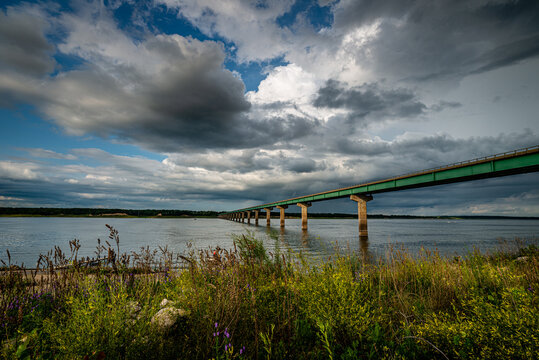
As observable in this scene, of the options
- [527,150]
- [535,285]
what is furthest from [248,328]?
[527,150]

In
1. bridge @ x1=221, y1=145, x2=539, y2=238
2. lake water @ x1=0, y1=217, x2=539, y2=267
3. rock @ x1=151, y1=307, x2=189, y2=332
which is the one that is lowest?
lake water @ x1=0, y1=217, x2=539, y2=267

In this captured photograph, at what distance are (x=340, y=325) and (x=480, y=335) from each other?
65.1 inches

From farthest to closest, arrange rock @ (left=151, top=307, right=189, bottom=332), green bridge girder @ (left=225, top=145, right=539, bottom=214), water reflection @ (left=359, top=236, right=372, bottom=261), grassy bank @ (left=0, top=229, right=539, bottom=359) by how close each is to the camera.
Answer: green bridge girder @ (left=225, top=145, right=539, bottom=214) → water reflection @ (left=359, top=236, right=372, bottom=261) → rock @ (left=151, top=307, right=189, bottom=332) → grassy bank @ (left=0, top=229, right=539, bottom=359)

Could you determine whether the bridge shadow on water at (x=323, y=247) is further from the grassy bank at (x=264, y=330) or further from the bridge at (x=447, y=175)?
the bridge at (x=447, y=175)

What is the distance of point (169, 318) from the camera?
13.7ft

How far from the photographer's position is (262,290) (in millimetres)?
5543

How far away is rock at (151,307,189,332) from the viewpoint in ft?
13.2

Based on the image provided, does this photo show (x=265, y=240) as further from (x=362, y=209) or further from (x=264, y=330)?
(x=264, y=330)

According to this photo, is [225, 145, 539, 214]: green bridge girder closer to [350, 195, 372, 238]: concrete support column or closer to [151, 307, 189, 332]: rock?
[350, 195, 372, 238]: concrete support column

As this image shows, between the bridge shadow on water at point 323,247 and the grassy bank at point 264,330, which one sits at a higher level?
the grassy bank at point 264,330

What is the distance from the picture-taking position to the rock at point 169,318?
4.02 metres

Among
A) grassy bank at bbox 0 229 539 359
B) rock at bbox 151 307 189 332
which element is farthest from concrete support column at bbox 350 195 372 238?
rock at bbox 151 307 189 332

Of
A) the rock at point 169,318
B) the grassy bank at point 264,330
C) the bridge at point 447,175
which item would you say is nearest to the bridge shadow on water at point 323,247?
the grassy bank at point 264,330

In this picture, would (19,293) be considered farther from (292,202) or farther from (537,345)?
(292,202)
